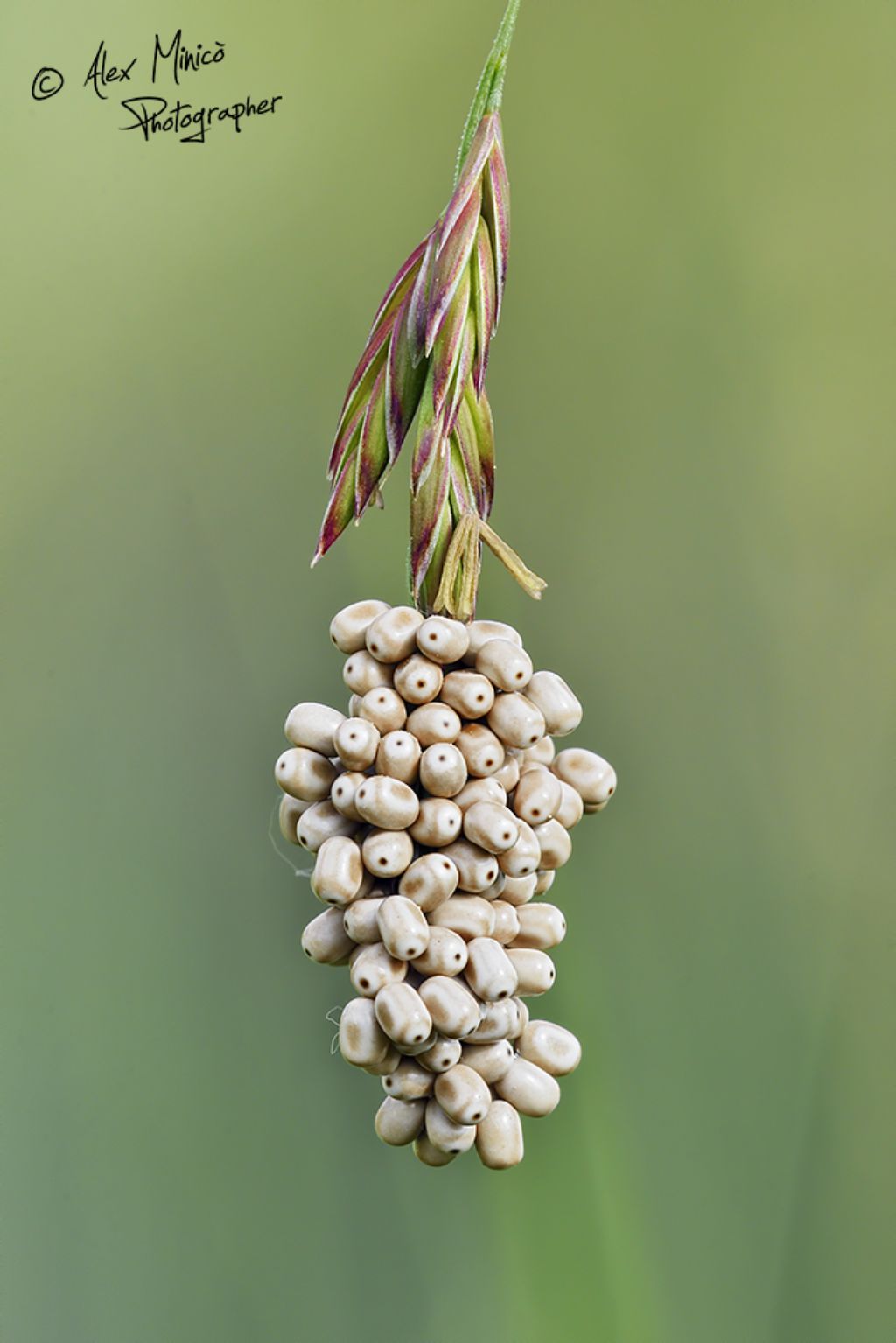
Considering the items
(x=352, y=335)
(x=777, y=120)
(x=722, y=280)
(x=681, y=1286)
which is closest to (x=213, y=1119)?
(x=681, y=1286)

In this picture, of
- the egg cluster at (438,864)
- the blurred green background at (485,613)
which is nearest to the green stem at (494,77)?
the egg cluster at (438,864)

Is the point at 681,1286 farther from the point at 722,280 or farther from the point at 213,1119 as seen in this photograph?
the point at 722,280

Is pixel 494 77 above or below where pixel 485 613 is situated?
above

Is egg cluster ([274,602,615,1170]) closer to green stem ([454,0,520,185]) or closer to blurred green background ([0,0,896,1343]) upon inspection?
green stem ([454,0,520,185])

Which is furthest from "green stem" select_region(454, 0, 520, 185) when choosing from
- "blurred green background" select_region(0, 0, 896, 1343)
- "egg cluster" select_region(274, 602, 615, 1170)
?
"blurred green background" select_region(0, 0, 896, 1343)

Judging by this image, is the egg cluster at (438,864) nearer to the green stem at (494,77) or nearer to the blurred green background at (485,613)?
the green stem at (494,77)

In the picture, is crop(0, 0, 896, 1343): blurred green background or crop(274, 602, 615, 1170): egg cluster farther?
crop(0, 0, 896, 1343): blurred green background
